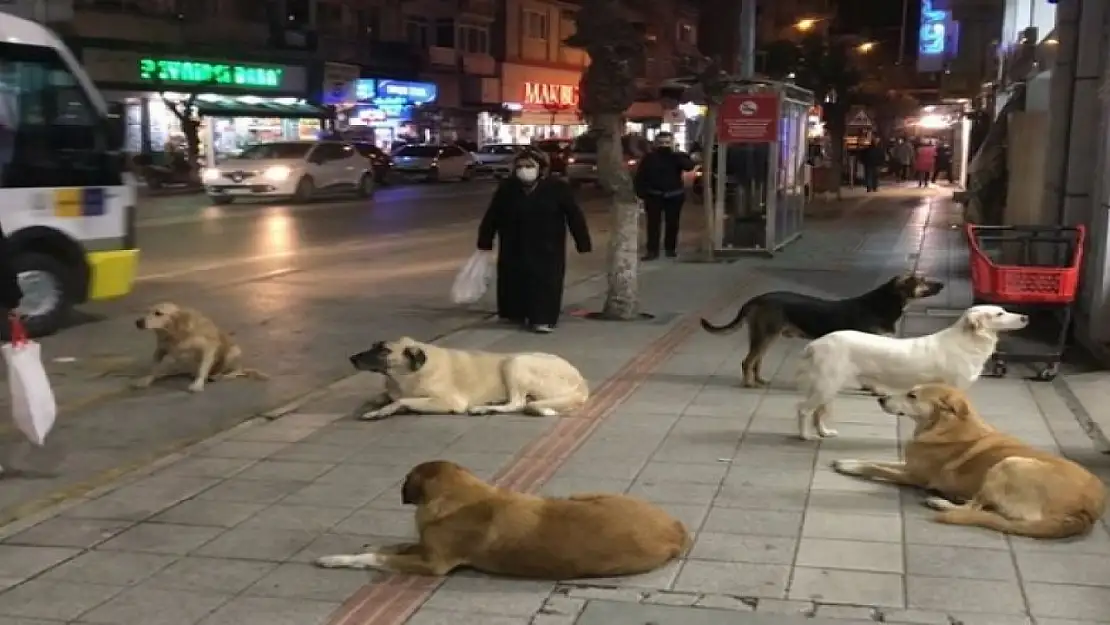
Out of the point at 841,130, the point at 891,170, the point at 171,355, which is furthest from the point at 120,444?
the point at 891,170

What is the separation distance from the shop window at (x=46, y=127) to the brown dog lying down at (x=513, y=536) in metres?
7.47

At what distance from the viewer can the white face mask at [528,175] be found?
11305mm

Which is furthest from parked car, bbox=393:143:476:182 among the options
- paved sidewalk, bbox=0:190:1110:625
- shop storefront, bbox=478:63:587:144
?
paved sidewalk, bbox=0:190:1110:625

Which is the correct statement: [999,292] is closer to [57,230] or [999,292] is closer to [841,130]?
[57,230]

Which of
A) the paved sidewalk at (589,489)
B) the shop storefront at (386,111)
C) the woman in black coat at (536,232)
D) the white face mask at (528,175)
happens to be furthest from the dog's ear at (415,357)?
the shop storefront at (386,111)

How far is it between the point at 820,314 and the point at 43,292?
7082 mm

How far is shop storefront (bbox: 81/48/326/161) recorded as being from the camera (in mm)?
35719

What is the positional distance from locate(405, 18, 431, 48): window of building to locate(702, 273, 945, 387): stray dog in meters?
44.7

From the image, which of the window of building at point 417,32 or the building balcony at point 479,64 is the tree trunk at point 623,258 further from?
the building balcony at point 479,64

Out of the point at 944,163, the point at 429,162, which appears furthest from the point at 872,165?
the point at 429,162

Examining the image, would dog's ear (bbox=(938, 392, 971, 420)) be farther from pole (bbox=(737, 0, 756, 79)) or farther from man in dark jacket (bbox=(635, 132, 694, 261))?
pole (bbox=(737, 0, 756, 79))

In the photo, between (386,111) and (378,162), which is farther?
(386,111)

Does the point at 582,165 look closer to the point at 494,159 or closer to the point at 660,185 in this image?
the point at 494,159

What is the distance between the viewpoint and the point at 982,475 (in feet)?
18.8
